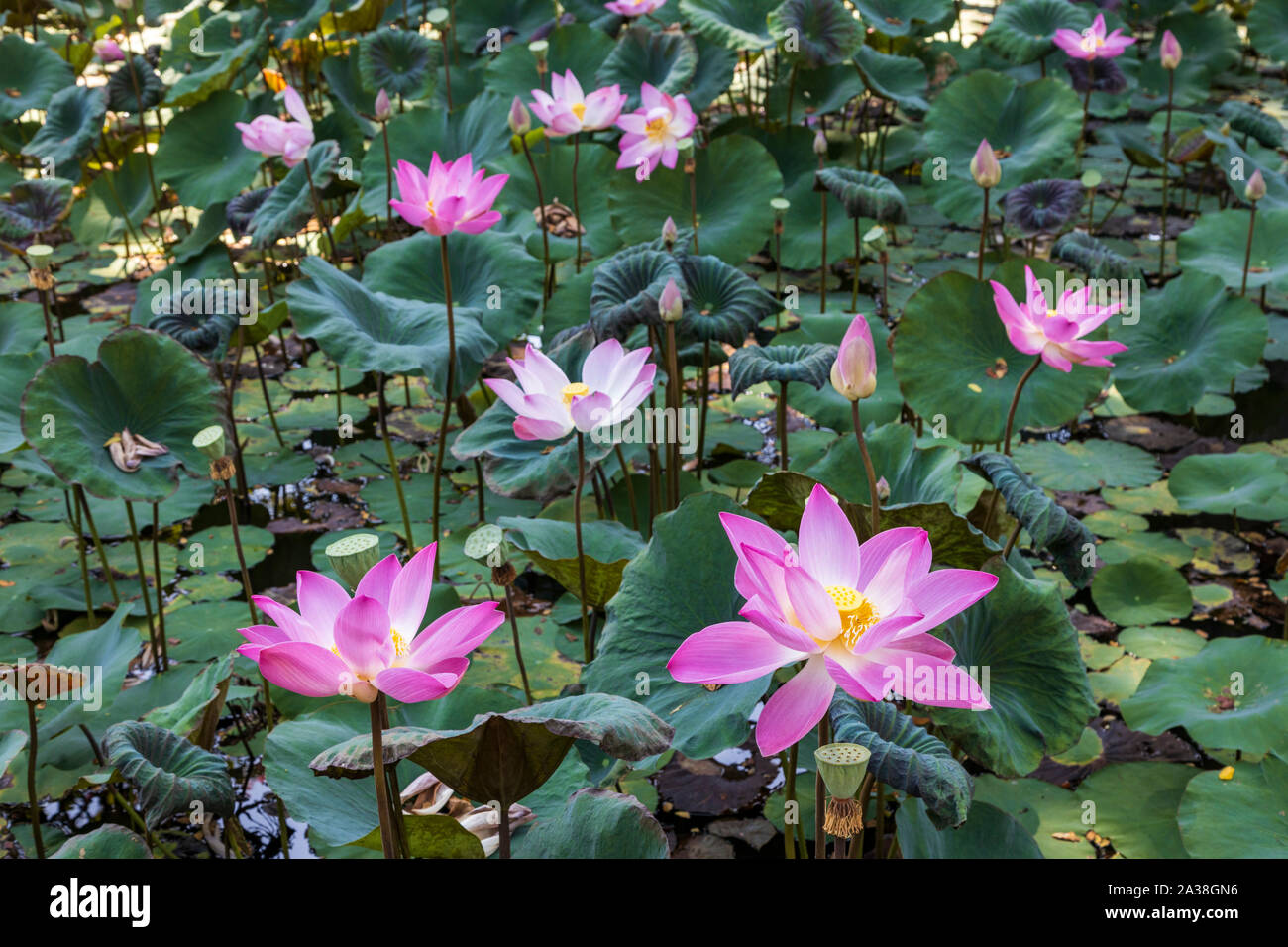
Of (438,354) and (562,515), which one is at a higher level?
(438,354)

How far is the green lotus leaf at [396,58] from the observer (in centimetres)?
390

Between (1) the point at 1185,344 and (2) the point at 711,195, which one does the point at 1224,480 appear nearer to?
(1) the point at 1185,344

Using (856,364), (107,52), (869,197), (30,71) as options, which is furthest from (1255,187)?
(30,71)

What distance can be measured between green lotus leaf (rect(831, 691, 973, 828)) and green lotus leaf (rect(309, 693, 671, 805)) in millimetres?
208

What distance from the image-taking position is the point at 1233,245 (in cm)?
327

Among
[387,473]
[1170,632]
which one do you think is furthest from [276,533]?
[1170,632]

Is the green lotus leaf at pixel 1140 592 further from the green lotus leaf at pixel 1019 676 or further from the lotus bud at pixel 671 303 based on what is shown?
the lotus bud at pixel 671 303

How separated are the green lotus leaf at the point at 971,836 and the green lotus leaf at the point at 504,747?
49 centimetres

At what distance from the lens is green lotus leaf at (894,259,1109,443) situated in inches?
94.0

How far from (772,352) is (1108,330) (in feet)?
4.17

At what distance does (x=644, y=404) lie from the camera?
264 centimetres

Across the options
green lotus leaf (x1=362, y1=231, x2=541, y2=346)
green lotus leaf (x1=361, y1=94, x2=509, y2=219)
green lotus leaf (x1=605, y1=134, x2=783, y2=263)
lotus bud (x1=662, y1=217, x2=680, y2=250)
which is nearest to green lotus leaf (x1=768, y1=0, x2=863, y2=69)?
green lotus leaf (x1=605, y1=134, x2=783, y2=263)

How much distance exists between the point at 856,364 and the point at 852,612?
438mm
